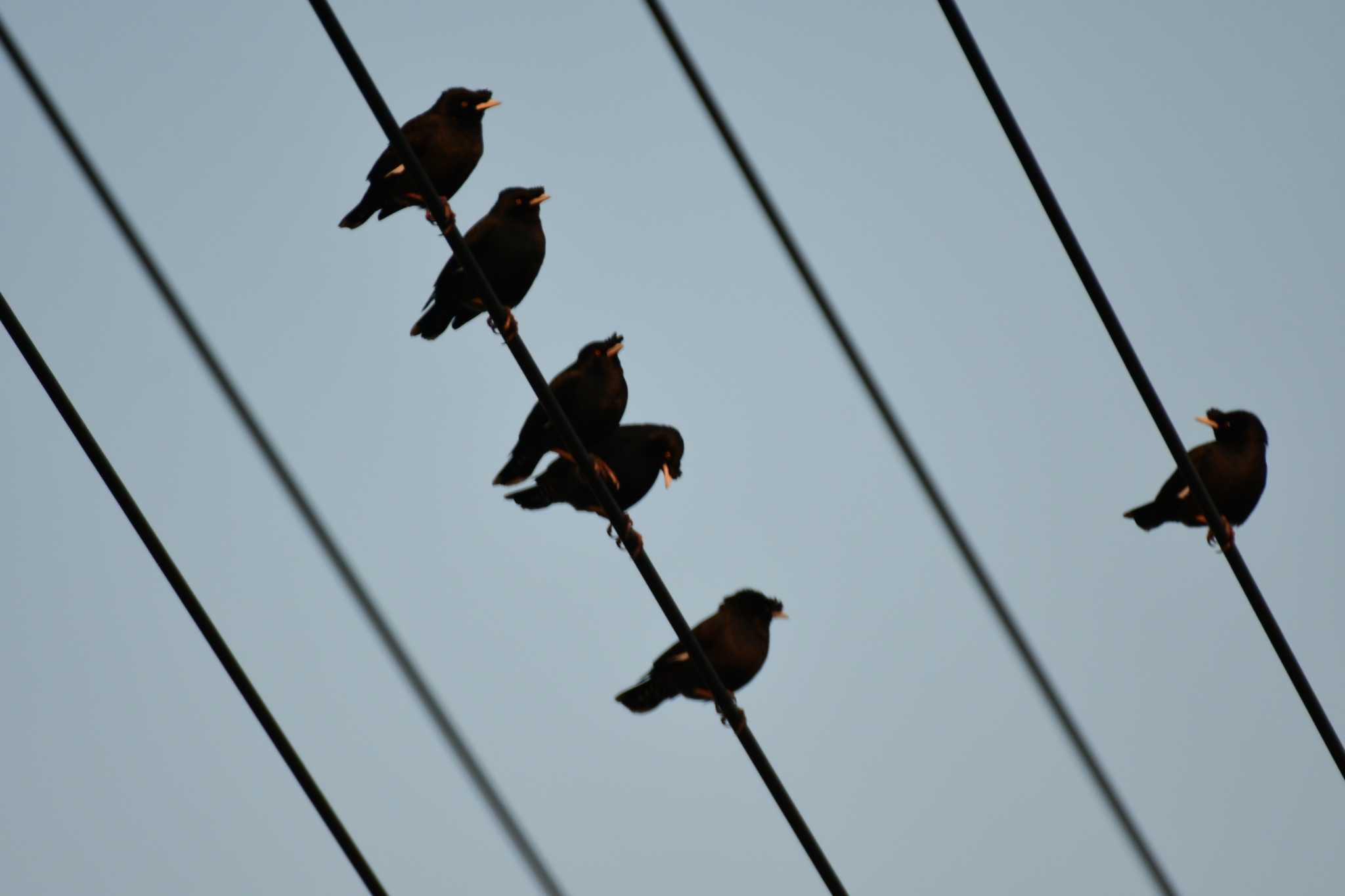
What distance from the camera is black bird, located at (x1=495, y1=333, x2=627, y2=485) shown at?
581 cm

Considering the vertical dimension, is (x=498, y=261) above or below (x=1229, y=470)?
above

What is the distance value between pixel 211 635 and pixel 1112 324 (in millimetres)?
2174

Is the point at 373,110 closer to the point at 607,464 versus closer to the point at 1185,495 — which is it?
the point at 607,464

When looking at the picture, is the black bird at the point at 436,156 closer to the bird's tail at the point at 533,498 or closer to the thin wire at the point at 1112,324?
the bird's tail at the point at 533,498

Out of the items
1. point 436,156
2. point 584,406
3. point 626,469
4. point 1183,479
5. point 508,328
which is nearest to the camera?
point 508,328

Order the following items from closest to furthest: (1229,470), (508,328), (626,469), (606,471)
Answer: (508,328) < (606,471) < (626,469) < (1229,470)

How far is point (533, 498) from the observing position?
239 inches

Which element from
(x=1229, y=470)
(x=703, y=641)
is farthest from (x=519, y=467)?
(x=1229, y=470)

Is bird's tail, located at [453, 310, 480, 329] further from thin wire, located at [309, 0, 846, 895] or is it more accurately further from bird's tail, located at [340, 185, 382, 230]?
thin wire, located at [309, 0, 846, 895]

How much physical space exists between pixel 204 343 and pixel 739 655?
2.88 m

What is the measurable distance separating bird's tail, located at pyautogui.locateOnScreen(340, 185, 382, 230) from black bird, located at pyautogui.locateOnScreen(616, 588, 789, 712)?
2.21 m

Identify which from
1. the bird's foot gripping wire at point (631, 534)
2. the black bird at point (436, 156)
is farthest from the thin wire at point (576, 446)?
the black bird at point (436, 156)

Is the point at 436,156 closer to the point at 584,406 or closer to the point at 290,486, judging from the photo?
the point at 584,406

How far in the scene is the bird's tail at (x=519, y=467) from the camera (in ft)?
19.3
